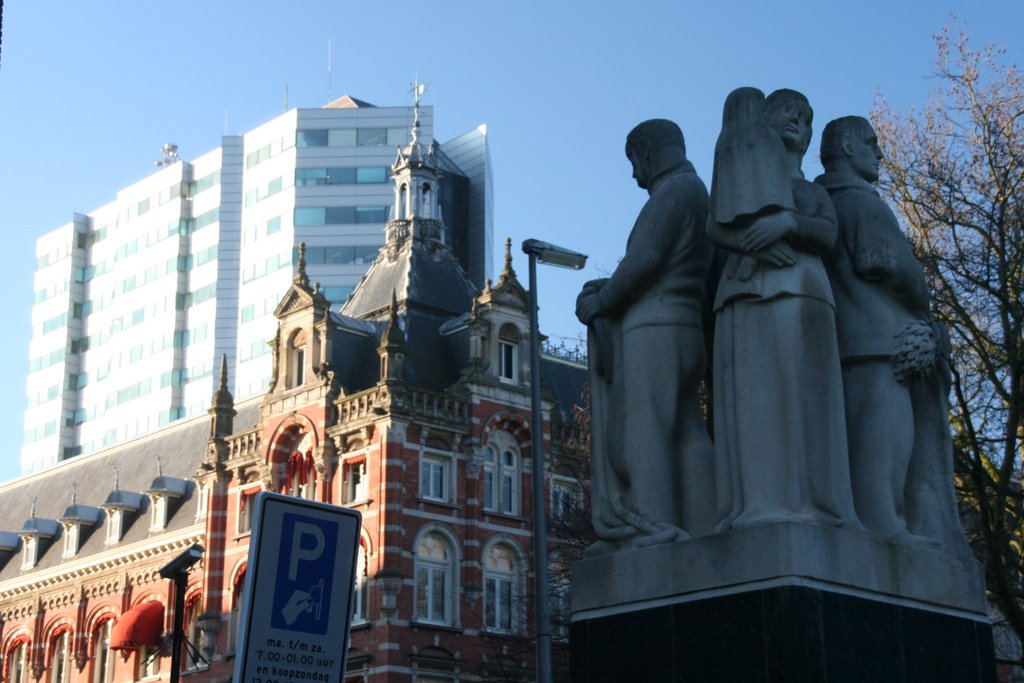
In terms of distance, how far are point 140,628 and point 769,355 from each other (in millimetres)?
48517

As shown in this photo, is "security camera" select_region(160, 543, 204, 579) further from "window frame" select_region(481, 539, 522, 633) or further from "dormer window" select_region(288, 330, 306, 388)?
"dormer window" select_region(288, 330, 306, 388)

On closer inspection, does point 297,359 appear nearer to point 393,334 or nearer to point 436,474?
point 393,334

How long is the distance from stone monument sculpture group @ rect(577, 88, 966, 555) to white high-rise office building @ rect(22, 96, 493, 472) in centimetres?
7247

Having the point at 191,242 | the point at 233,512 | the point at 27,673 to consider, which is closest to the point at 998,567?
the point at 233,512

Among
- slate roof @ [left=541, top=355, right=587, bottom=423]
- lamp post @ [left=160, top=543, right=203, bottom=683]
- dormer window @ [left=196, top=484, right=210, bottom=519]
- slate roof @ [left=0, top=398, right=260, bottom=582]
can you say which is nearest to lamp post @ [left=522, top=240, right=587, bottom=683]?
lamp post @ [left=160, top=543, right=203, bottom=683]

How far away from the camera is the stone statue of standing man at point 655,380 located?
27.1ft

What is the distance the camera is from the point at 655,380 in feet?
27.3

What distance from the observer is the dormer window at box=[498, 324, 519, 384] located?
4841cm

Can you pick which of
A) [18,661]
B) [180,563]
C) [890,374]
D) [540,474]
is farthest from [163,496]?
[890,374]

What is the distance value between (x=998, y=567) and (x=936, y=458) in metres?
12.6

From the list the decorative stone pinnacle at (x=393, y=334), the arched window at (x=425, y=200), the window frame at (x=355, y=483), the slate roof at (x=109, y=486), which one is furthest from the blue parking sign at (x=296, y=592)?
the slate roof at (x=109, y=486)

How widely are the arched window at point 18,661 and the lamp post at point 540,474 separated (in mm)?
41927

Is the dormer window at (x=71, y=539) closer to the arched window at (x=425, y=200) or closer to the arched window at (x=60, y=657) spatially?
the arched window at (x=60, y=657)

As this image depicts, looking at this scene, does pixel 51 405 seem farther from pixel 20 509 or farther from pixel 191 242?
pixel 20 509
